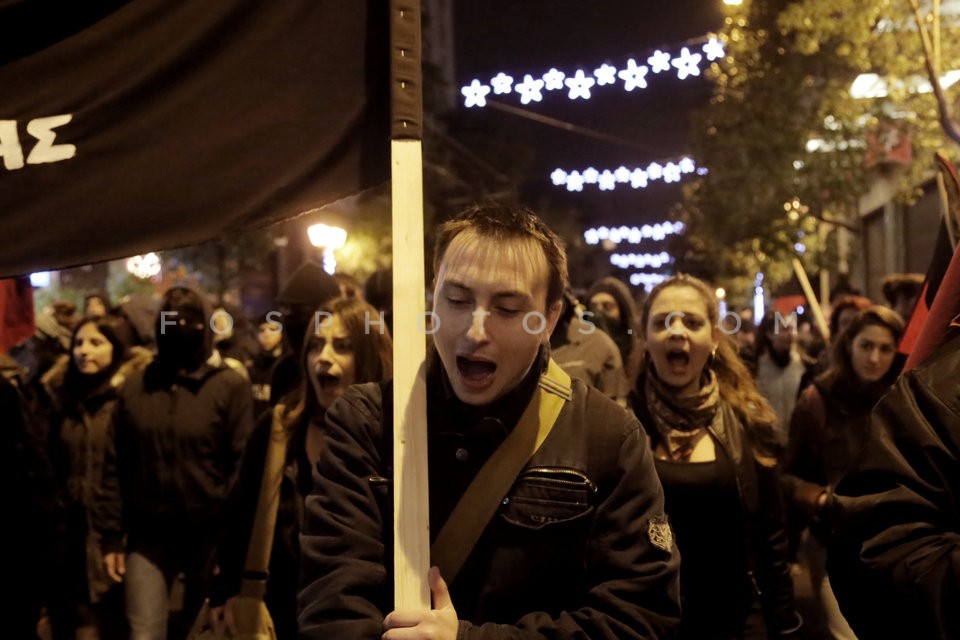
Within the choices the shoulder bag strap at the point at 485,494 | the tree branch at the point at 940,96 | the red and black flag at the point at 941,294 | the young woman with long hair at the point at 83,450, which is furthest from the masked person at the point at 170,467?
the tree branch at the point at 940,96

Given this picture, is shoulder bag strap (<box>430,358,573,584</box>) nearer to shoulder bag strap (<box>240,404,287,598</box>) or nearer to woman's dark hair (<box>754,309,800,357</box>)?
shoulder bag strap (<box>240,404,287,598</box>)

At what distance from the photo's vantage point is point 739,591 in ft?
13.1

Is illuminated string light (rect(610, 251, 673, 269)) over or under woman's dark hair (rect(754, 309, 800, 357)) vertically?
over

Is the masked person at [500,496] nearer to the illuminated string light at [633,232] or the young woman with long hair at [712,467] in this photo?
the young woman with long hair at [712,467]

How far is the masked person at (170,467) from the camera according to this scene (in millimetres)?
5359

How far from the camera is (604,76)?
37.4 feet

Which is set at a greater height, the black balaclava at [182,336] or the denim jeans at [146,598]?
the black balaclava at [182,336]

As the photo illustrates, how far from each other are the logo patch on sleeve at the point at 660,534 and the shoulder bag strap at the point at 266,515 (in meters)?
2.14

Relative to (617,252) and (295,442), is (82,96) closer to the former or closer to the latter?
(295,442)

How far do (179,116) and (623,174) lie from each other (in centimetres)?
2124

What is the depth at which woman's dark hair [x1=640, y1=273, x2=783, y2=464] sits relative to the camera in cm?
436

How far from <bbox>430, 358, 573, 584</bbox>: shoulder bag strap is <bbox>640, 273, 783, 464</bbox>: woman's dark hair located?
2.18 meters

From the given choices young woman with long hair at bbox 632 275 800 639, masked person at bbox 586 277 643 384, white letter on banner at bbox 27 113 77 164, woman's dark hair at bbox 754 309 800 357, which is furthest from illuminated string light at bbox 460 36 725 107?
white letter on banner at bbox 27 113 77 164

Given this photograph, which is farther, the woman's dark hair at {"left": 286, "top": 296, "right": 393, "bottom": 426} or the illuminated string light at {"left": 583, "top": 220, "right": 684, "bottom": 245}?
the illuminated string light at {"left": 583, "top": 220, "right": 684, "bottom": 245}
